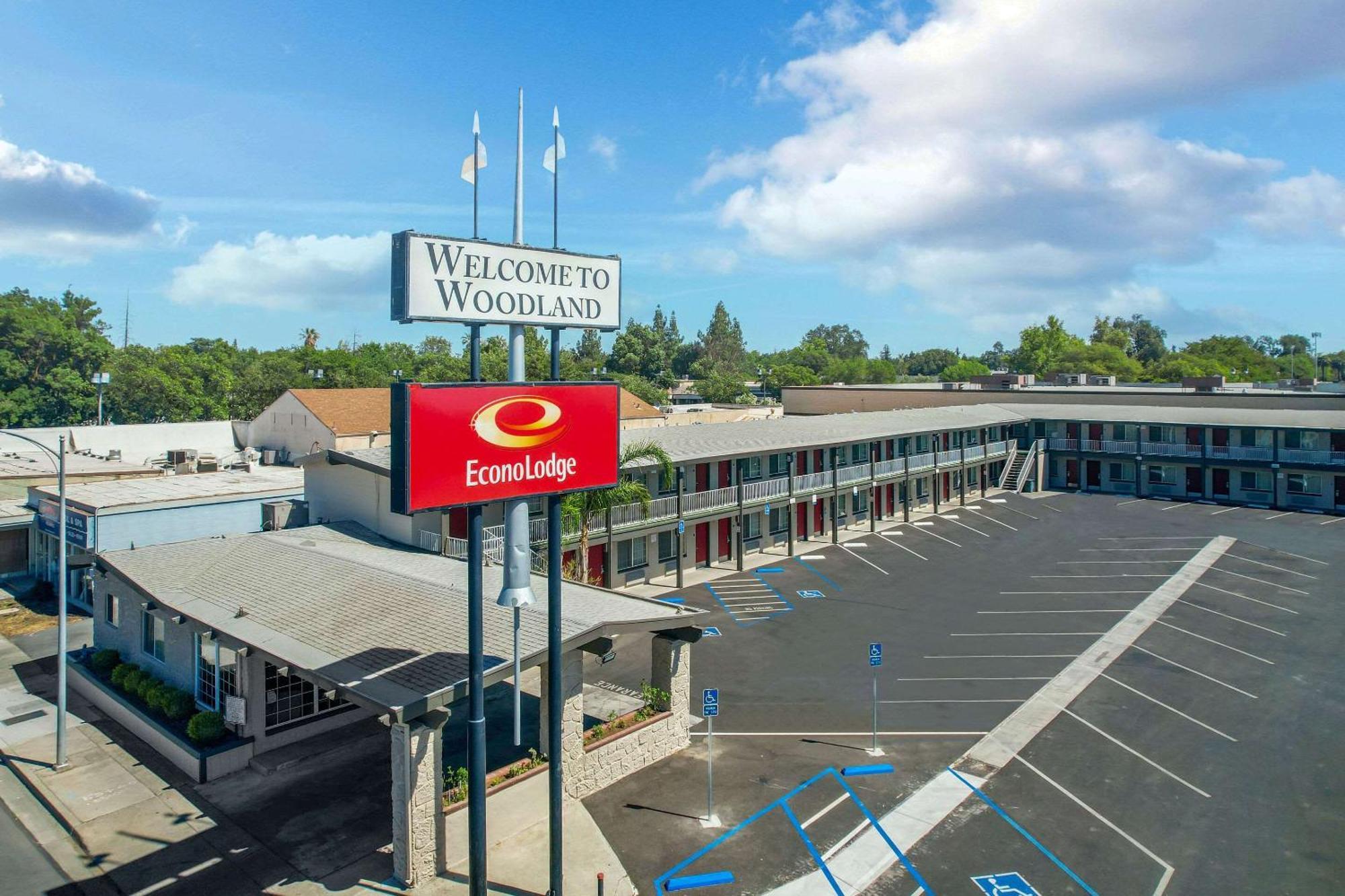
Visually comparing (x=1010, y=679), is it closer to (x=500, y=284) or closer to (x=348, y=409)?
(x=500, y=284)

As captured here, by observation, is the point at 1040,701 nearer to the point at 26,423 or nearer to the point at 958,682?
the point at 958,682

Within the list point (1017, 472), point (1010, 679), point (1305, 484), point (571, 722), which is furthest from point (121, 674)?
point (1305, 484)

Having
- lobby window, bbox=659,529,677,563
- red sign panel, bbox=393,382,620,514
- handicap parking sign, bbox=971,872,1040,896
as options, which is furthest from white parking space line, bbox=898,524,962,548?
red sign panel, bbox=393,382,620,514

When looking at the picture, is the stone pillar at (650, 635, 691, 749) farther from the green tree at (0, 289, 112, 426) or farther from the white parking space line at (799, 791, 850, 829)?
the green tree at (0, 289, 112, 426)

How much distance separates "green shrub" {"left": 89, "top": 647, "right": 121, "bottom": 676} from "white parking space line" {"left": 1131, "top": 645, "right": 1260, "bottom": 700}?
3333 cm

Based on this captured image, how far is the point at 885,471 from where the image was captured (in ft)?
173

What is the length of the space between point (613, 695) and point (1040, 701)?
41.2ft

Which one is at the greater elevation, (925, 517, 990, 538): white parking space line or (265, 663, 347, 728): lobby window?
(925, 517, 990, 538): white parking space line

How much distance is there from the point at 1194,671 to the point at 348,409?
54.5 meters

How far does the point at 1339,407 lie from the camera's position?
2469 inches

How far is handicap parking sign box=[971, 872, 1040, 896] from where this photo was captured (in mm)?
15375

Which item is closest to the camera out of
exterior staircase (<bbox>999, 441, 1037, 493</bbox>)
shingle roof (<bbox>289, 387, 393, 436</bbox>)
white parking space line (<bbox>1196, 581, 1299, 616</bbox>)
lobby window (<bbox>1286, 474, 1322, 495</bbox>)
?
white parking space line (<bbox>1196, 581, 1299, 616</bbox>)

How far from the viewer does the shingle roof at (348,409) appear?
59.1 metres

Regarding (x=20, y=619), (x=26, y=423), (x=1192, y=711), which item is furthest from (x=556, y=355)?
(x=26, y=423)
